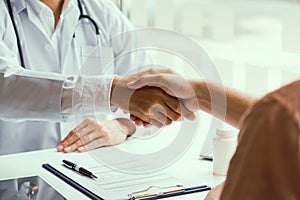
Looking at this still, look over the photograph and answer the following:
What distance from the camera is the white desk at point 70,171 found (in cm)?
125

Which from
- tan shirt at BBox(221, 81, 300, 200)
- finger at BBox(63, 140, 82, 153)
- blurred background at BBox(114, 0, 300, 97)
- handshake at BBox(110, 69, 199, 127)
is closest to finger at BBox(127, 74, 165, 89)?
handshake at BBox(110, 69, 199, 127)

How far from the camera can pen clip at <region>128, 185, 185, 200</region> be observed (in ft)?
3.79

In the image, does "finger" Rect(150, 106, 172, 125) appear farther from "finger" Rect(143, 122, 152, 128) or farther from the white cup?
the white cup

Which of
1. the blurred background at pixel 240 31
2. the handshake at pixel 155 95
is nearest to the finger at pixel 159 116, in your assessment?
the handshake at pixel 155 95

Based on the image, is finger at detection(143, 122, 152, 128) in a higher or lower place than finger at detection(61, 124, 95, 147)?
higher

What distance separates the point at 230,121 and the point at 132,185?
26 cm

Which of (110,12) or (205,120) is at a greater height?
(110,12)

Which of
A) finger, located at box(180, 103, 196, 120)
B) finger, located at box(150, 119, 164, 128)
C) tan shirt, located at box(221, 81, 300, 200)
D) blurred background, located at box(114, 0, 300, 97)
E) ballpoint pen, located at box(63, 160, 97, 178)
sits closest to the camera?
tan shirt, located at box(221, 81, 300, 200)

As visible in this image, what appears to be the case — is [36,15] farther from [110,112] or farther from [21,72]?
[110,112]

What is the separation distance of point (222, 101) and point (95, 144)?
396 millimetres

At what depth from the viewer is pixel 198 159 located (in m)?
1.44

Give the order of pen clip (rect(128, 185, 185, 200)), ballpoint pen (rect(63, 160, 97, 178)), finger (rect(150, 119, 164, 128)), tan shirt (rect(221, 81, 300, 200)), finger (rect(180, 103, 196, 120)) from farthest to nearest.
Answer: finger (rect(150, 119, 164, 128))
finger (rect(180, 103, 196, 120))
ballpoint pen (rect(63, 160, 97, 178))
pen clip (rect(128, 185, 185, 200))
tan shirt (rect(221, 81, 300, 200))

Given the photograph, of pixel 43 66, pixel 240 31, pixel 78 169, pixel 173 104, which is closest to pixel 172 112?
pixel 173 104

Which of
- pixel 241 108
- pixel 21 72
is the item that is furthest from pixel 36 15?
pixel 241 108
